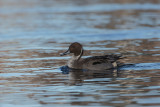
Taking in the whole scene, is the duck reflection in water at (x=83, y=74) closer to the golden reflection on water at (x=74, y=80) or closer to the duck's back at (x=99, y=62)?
the golden reflection on water at (x=74, y=80)

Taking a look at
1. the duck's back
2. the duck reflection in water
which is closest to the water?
the duck reflection in water

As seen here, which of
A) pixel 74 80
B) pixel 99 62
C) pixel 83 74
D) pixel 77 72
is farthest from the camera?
pixel 99 62

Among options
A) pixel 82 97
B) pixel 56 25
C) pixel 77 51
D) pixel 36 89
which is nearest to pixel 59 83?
pixel 36 89

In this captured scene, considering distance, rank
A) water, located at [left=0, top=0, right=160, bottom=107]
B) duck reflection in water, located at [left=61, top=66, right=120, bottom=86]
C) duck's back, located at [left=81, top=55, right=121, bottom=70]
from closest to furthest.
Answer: water, located at [left=0, top=0, right=160, bottom=107], duck reflection in water, located at [left=61, top=66, right=120, bottom=86], duck's back, located at [left=81, top=55, right=121, bottom=70]

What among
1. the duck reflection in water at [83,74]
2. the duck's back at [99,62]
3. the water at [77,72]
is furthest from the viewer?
the duck's back at [99,62]

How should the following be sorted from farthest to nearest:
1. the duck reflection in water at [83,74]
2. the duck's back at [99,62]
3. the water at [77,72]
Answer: the duck's back at [99,62] → the duck reflection in water at [83,74] → the water at [77,72]

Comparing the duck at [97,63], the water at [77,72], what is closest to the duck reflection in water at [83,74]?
the water at [77,72]

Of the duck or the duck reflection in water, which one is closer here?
the duck reflection in water

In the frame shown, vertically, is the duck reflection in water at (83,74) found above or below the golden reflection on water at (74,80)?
below

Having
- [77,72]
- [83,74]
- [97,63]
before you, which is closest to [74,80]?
[83,74]

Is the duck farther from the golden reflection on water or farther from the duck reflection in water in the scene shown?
the golden reflection on water

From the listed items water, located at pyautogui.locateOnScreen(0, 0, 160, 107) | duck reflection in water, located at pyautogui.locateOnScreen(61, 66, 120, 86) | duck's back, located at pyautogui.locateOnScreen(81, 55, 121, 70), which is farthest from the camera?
duck's back, located at pyautogui.locateOnScreen(81, 55, 121, 70)

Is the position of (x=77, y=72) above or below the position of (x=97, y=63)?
below

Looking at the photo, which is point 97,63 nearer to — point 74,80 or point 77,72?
point 77,72
